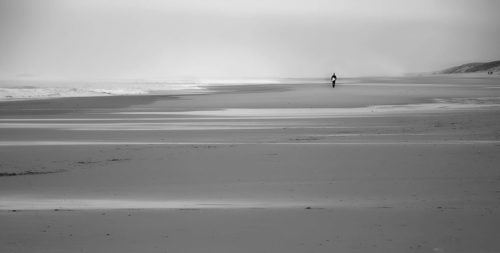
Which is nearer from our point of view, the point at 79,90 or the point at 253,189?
the point at 253,189

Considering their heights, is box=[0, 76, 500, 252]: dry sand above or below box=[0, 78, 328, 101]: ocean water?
below

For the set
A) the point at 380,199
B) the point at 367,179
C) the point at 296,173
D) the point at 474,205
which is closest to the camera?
the point at 474,205

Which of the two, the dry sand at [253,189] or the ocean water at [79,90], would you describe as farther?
the ocean water at [79,90]

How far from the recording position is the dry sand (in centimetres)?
507

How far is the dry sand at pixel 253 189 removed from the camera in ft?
16.6

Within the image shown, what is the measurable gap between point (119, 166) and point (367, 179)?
14.0 ft

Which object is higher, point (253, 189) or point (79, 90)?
point (79, 90)

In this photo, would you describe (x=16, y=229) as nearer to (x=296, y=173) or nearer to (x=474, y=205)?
(x=296, y=173)

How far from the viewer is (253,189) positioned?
7.53 meters

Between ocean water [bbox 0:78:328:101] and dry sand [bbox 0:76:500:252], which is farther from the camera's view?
ocean water [bbox 0:78:328:101]

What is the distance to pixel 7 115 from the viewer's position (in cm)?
2183

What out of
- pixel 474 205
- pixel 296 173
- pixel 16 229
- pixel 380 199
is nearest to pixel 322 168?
pixel 296 173

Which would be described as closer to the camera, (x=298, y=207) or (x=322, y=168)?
(x=298, y=207)

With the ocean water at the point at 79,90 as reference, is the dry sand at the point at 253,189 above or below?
below
